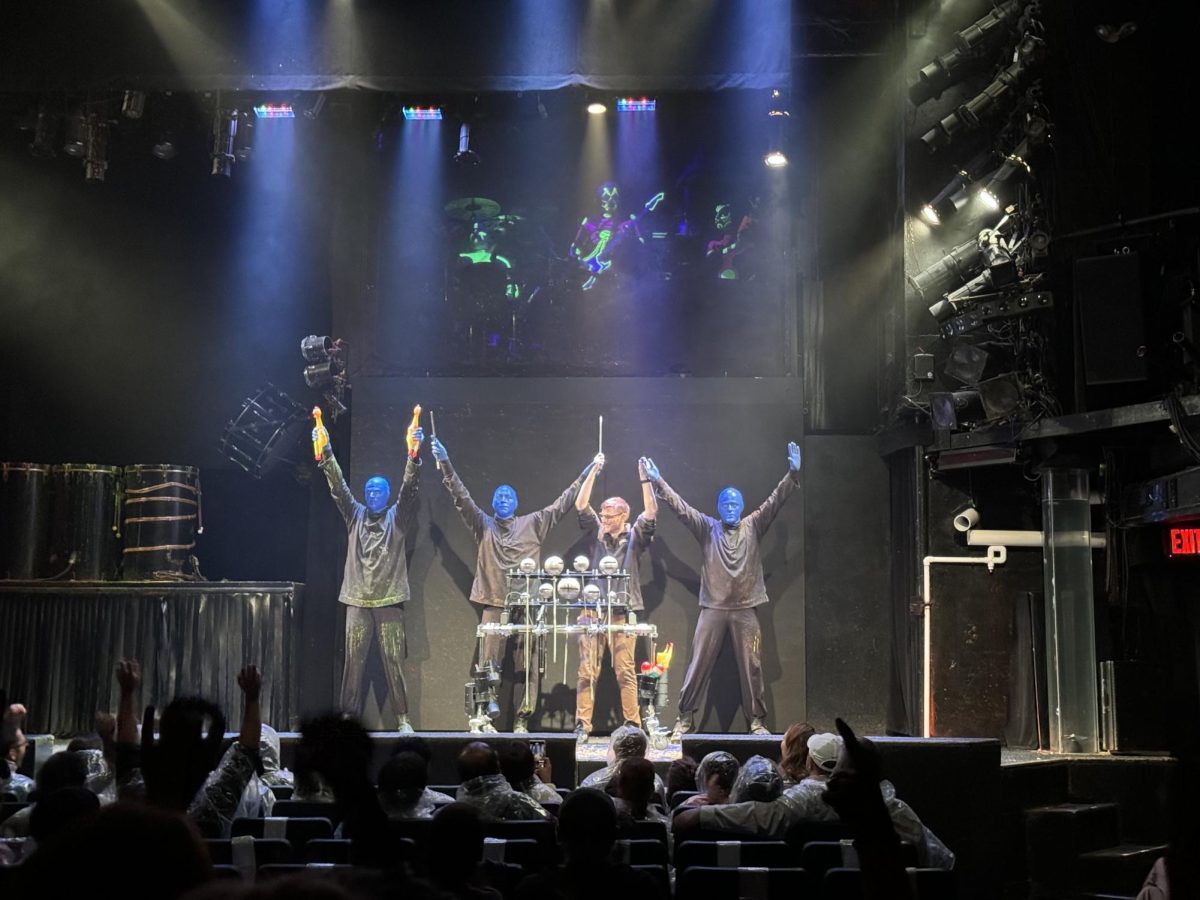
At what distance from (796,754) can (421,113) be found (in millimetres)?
8774

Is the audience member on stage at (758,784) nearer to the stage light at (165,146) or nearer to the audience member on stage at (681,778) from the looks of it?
the audience member on stage at (681,778)

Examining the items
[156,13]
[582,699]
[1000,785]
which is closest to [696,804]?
[1000,785]

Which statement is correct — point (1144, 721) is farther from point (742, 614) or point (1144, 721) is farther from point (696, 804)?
point (696, 804)

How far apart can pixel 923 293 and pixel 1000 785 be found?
15.5ft

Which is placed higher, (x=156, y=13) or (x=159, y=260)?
(x=156, y=13)

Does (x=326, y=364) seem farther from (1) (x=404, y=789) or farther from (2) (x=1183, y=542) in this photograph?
(2) (x=1183, y=542)

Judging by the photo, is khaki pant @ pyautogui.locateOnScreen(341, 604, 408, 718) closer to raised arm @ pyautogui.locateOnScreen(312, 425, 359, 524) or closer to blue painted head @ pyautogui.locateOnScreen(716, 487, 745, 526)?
raised arm @ pyautogui.locateOnScreen(312, 425, 359, 524)

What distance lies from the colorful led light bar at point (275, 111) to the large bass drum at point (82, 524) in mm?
3862

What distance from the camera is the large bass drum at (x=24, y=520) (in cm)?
1088

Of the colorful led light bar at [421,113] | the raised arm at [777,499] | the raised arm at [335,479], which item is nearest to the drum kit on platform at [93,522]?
the raised arm at [335,479]

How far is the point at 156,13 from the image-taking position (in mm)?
10703

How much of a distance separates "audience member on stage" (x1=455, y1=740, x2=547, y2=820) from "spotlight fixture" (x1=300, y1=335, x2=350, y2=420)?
7.05 m

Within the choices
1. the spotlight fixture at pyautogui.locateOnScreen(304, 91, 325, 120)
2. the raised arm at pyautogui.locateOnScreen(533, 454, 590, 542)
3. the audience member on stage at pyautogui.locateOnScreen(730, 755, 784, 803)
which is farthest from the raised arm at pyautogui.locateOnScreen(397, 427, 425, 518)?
the audience member on stage at pyautogui.locateOnScreen(730, 755, 784, 803)

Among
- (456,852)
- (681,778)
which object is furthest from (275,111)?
(456,852)
